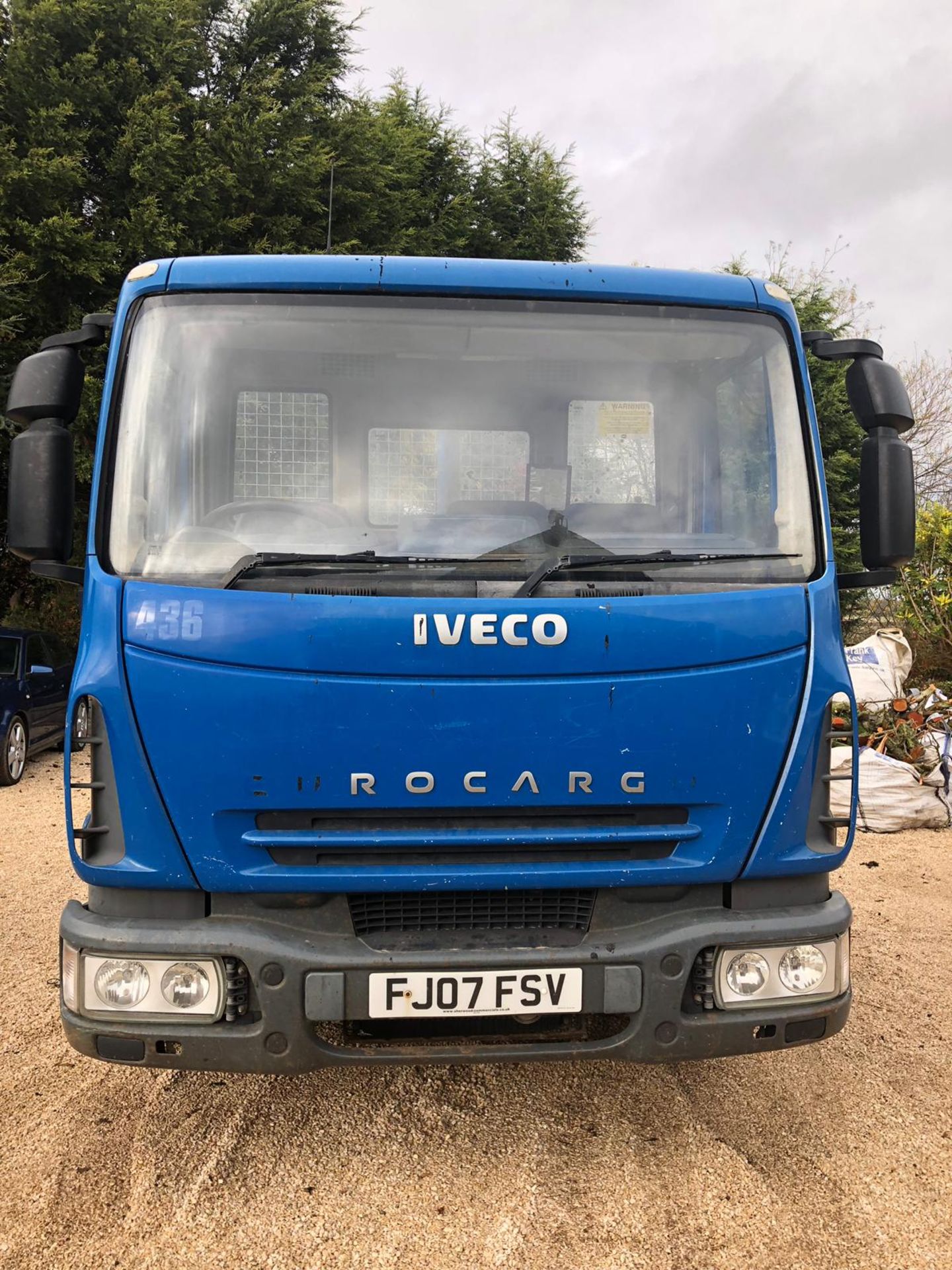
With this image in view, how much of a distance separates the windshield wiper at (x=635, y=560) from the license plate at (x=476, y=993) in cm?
96

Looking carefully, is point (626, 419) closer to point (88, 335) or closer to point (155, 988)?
point (88, 335)

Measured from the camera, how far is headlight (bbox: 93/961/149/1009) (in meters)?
2.47

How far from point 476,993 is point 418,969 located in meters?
0.15

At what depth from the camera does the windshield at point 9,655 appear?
921cm

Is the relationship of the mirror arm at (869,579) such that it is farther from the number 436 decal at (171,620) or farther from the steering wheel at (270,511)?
the number 436 decal at (171,620)

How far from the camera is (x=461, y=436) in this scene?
2.92 meters

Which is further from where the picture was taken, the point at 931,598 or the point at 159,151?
the point at 159,151

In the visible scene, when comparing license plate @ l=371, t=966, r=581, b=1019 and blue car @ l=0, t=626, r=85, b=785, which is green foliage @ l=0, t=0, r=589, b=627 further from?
license plate @ l=371, t=966, r=581, b=1019

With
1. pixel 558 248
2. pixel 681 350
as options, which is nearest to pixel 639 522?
pixel 681 350

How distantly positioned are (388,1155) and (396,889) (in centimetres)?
89

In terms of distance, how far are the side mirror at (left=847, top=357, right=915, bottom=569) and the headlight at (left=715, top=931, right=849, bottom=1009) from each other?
46.0 inches

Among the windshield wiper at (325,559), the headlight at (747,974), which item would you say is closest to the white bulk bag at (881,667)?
the headlight at (747,974)

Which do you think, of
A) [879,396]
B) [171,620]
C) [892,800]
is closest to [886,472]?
[879,396]

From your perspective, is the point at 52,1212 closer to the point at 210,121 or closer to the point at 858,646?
the point at 858,646
